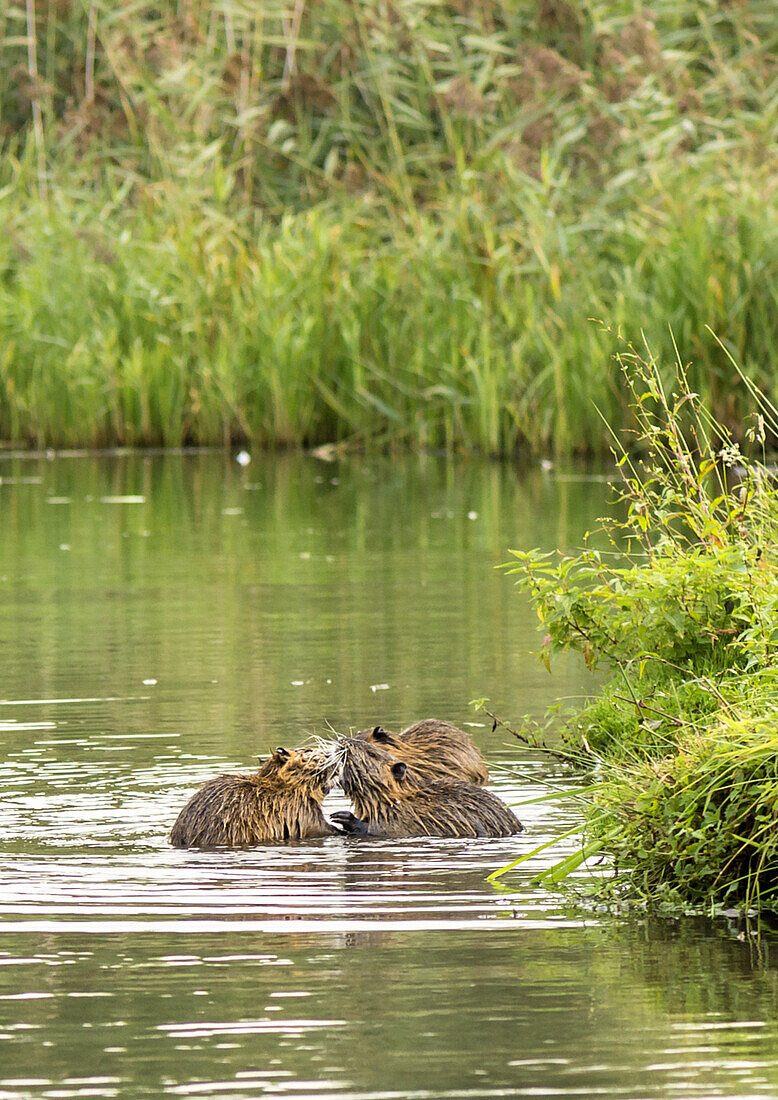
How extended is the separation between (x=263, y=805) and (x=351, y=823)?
0.31 meters

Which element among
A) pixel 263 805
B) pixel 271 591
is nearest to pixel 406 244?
pixel 271 591

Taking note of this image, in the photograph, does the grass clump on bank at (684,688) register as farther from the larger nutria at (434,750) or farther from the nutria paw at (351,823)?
the nutria paw at (351,823)

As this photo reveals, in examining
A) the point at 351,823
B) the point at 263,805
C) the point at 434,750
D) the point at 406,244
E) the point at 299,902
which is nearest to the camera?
the point at 299,902

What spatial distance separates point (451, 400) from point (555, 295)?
1.34 meters

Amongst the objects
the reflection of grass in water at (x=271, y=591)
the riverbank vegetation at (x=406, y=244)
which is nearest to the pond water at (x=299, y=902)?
the reflection of grass in water at (x=271, y=591)

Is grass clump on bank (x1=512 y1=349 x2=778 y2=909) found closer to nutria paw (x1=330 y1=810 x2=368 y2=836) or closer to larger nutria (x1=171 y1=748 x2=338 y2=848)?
nutria paw (x1=330 y1=810 x2=368 y2=836)

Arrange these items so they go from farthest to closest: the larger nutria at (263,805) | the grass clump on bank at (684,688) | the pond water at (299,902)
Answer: the larger nutria at (263,805), the grass clump on bank at (684,688), the pond water at (299,902)

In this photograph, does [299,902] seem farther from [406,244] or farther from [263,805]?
[406,244]

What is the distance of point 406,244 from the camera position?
2139cm

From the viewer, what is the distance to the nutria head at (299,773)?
7.35m

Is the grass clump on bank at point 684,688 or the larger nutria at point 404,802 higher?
the grass clump on bank at point 684,688

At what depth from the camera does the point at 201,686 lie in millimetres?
10039

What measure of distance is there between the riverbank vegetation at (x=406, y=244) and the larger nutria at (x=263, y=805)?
38.7 ft

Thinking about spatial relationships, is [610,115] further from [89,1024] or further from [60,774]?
[89,1024]
